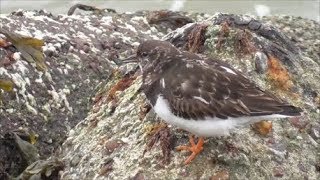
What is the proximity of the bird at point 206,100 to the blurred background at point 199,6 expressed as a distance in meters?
6.09

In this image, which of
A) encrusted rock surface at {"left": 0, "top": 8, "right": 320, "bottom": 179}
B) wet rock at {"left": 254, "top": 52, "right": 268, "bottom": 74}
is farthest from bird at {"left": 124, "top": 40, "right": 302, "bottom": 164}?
wet rock at {"left": 254, "top": 52, "right": 268, "bottom": 74}

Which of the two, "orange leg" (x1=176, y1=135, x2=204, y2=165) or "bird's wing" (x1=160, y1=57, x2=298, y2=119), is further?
"orange leg" (x1=176, y1=135, x2=204, y2=165)

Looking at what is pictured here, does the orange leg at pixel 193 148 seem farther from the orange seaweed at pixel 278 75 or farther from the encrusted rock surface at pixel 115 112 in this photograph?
the orange seaweed at pixel 278 75

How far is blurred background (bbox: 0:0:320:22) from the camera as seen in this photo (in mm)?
10266

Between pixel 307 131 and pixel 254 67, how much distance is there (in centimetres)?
65

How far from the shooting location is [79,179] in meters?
4.41

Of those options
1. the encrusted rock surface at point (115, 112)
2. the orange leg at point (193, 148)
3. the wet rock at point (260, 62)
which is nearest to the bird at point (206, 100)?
the orange leg at point (193, 148)

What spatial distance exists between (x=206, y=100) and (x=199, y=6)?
6.49 meters

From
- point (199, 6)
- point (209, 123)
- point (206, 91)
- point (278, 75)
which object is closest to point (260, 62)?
point (278, 75)

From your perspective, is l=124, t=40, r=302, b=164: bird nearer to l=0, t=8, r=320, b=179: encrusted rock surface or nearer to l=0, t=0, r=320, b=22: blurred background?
l=0, t=8, r=320, b=179: encrusted rock surface

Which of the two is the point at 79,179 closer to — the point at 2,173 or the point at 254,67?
the point at 2,173

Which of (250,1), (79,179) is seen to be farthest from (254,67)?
(250,1)

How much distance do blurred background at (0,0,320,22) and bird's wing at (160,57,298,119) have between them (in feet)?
20.1

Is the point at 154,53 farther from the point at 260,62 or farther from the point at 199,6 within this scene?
the point at 199,6
